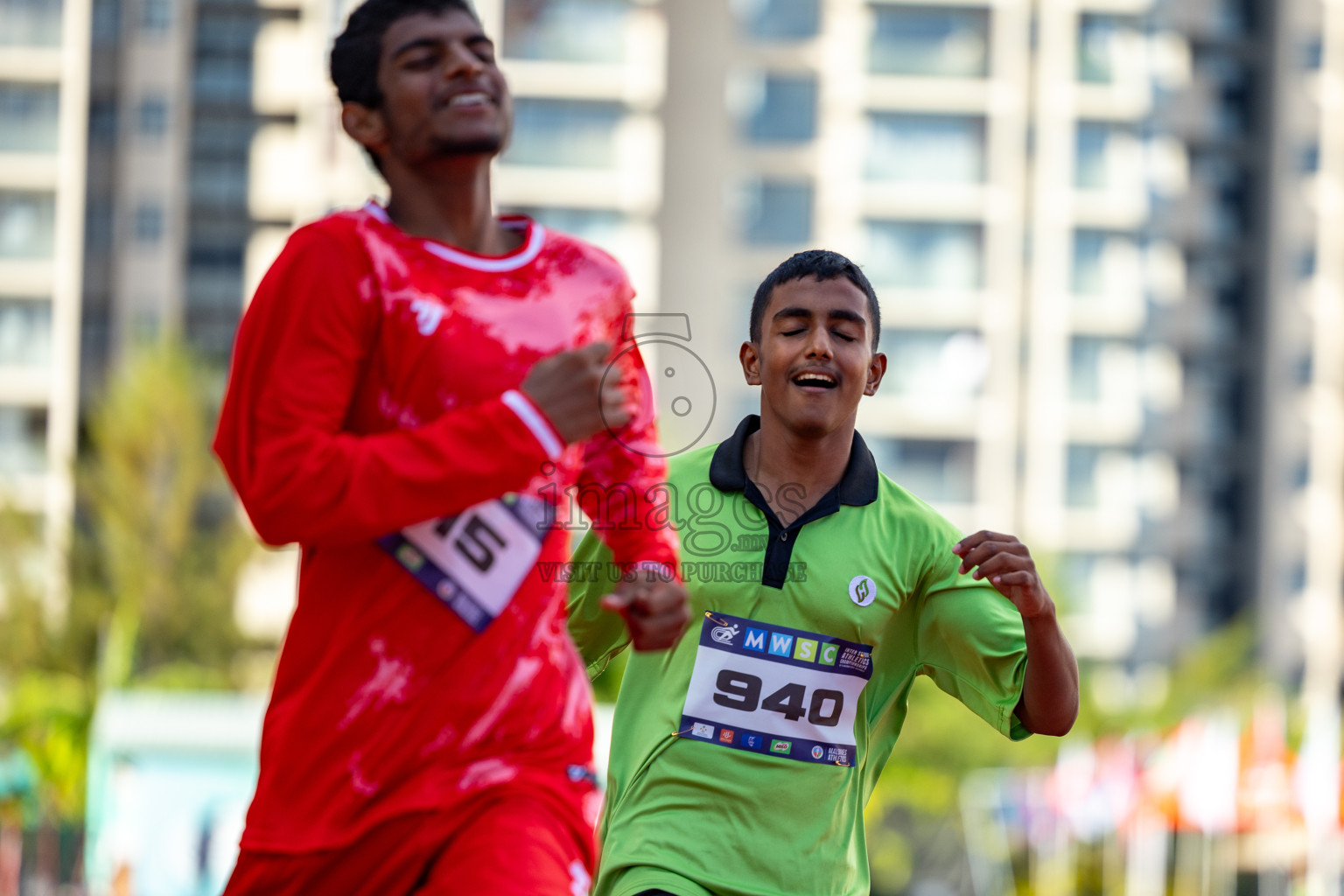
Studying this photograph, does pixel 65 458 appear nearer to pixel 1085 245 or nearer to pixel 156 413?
pixel 156 413

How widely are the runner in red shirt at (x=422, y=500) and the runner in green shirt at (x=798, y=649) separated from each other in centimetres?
54

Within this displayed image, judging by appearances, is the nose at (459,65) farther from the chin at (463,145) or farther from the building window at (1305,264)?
the building window at (1305,264)

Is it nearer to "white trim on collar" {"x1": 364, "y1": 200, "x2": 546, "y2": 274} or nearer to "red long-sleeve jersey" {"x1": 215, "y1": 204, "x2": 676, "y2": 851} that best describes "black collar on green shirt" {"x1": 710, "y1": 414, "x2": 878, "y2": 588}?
"red long-sleeve jersey" {"x1": 215, "y1": 204, "x2": 676, "y2": 851}

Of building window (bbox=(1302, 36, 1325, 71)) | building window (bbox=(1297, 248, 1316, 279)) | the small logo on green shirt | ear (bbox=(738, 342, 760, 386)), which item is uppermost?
building window (bbox=(1302, 36, 1325, 71))

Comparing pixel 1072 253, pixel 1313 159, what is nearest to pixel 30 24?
pixel 1072 253

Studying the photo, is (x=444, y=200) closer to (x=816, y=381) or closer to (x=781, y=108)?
(x=816, y=381)

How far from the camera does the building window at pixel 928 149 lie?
139 ft

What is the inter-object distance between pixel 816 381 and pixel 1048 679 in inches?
29.6

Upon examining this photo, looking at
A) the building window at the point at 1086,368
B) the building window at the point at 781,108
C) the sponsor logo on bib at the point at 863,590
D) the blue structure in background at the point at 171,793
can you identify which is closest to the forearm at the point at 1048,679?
the sponsor logo on bib at the point at 863,590

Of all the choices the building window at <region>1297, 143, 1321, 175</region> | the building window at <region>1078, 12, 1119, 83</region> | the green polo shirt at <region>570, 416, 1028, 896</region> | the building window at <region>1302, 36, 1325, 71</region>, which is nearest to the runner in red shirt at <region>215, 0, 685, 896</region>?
the green polo shirt at <region>570, 416, 1028, 896</region>

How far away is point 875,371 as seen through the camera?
3.51m

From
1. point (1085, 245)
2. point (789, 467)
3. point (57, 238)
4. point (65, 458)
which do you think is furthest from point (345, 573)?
point (1085, 245)

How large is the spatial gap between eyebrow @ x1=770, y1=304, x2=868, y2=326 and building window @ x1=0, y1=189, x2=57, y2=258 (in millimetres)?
39642

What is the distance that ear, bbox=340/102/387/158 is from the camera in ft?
9.14
